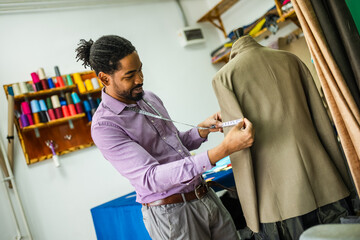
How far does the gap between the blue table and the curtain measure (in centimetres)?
144

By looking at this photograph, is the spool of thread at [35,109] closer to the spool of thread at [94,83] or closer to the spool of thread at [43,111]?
the spool of thread at [43,111]

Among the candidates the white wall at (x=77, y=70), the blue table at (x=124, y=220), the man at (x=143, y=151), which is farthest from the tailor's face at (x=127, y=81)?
the white wall at (x=77, y=70)

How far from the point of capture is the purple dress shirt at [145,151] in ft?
4.37

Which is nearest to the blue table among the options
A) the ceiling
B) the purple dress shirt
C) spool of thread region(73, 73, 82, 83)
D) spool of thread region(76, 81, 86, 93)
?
the purple dress shirt

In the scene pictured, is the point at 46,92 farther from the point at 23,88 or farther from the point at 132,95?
the point at 132,95

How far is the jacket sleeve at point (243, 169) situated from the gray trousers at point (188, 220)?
0.18 meters

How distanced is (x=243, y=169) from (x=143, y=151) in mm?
457

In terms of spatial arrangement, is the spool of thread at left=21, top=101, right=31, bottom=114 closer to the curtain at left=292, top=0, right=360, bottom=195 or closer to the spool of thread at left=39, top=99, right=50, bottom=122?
the spool of thread at left=39, top=99, right=50, bottom=122

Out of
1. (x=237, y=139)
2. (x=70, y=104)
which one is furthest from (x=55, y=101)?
(x=237, y=139)

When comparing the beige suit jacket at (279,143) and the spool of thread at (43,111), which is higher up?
the spool of thread at (43,111)

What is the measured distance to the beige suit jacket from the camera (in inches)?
54.3

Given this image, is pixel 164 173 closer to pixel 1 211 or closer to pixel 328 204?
pixel 328 204

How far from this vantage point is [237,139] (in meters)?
1.24

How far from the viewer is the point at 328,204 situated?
1.41 metres
